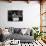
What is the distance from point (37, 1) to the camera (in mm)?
6234

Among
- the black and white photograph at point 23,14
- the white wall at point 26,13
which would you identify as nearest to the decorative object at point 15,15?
the black and white photograph at point 23,14

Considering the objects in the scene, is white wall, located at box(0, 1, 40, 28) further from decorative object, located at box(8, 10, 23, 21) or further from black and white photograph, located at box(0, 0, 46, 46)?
decorative object, located at box(8, 10, 23, 21)

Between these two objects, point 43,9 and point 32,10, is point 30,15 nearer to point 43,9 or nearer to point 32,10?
point 32,10

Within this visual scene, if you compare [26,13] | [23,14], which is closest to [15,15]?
[23,14]

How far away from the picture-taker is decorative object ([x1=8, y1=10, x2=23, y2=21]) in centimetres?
612

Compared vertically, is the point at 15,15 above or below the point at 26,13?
below

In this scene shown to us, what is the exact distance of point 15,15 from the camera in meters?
6.15

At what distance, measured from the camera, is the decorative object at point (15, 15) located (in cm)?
612

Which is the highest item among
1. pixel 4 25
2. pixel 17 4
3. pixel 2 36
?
pixel 17 4

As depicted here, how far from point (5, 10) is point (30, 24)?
5.02 ft

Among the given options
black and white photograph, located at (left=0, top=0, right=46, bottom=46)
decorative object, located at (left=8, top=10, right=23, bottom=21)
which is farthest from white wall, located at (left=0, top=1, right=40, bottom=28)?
decorative object, located at (left=8, top=10, right=23, bottom=21)

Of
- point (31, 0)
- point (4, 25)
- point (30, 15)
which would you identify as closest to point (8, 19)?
point (4, 25)

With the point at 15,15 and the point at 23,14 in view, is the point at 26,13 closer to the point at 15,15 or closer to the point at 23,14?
the point at 23,14

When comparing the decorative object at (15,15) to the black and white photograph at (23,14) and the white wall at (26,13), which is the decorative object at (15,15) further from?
the white wall at (26,13)
